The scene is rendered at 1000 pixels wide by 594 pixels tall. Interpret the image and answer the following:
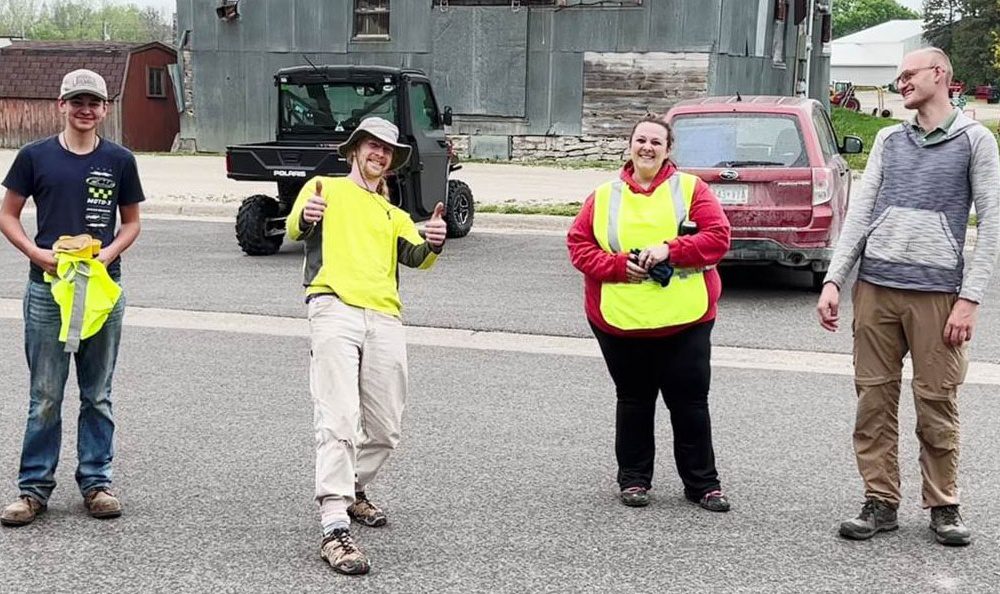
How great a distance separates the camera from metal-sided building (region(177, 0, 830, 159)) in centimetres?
2561

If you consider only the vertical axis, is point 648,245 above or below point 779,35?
below

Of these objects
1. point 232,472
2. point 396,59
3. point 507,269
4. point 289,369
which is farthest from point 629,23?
point 232,472

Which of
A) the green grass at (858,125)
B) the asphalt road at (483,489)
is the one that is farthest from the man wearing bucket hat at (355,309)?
the green grass at (858,125)

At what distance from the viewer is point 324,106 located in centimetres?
1397

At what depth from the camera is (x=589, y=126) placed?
86.3ft

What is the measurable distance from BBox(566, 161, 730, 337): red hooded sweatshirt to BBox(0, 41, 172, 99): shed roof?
2869 cm

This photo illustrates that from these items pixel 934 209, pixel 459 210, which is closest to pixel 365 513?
pixel 934 209

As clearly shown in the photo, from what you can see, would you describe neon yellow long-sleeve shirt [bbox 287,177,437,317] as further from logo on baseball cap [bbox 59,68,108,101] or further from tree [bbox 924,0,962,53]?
tree [bbox 924,0,962,53]

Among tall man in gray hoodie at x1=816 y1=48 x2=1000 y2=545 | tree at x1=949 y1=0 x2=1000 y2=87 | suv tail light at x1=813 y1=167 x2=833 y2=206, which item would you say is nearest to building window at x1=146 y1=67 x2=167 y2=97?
suv tail light at x1=813 y1=167 x2=833 y2=206

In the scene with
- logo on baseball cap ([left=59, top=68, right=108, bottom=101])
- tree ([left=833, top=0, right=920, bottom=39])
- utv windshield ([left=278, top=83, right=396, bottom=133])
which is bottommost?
utv windshield ([left=278, top=83, right=396, bottom=133])

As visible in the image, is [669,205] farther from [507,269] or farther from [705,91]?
[705,91]

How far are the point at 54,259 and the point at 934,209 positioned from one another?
3411 millimetres

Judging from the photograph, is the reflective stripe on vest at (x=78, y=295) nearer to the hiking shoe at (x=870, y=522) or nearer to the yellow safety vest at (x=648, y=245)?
the yellow safety vest at (x=648, y=245)

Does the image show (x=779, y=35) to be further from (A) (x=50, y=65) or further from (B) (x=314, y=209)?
(B) (x=314, y=209)
